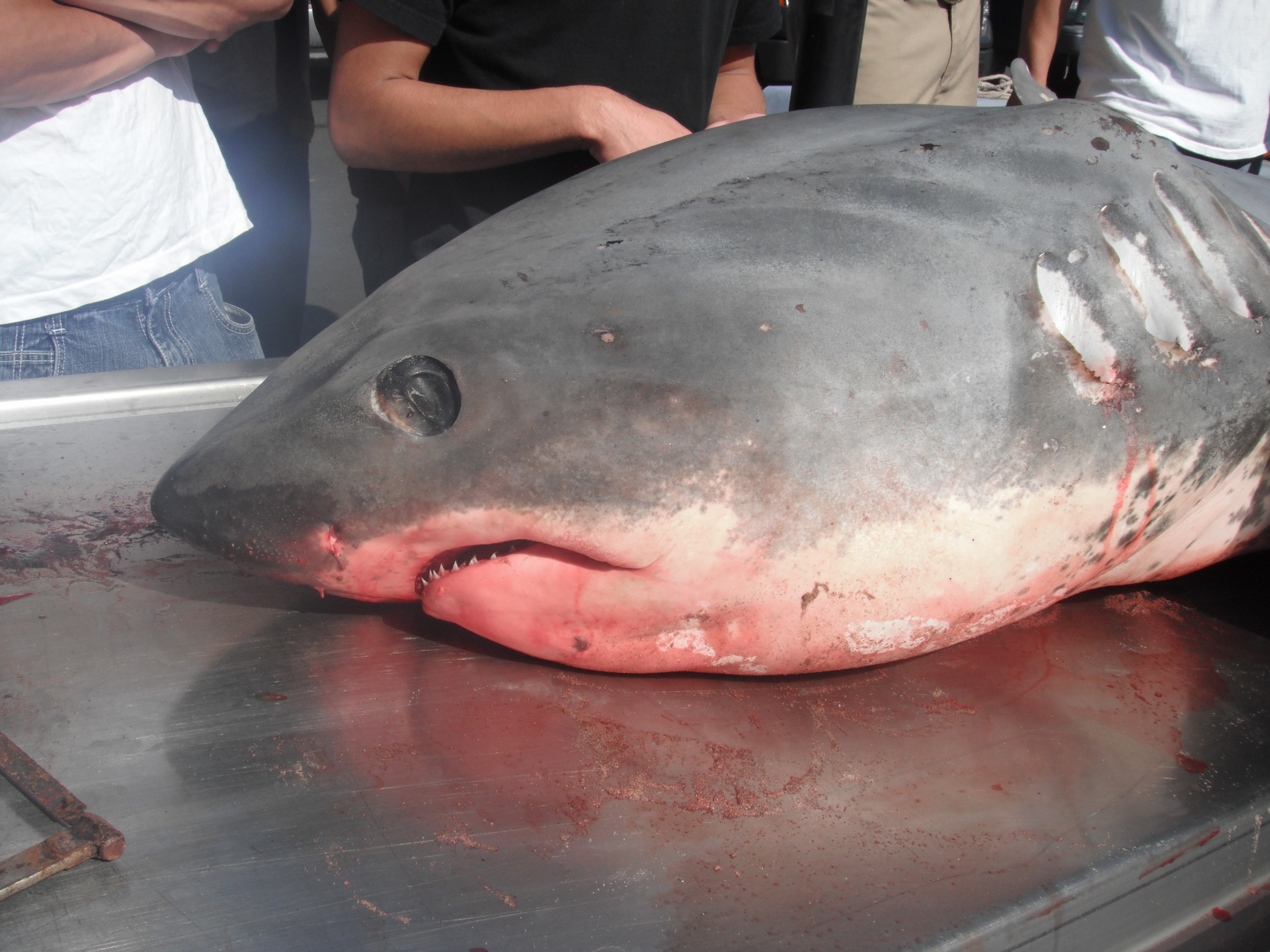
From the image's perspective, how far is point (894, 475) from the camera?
34.6 inches

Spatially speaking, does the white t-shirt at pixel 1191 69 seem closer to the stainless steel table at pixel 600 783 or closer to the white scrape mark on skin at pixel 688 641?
the stainless steel table at pixel 600 783

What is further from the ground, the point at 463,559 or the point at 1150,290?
the point at 1150,290

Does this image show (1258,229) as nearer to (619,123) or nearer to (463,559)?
(619,123)

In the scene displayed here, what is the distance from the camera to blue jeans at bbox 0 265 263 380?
1607 millimetres

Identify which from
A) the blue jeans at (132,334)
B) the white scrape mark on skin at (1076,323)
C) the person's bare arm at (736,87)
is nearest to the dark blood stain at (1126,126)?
the white scrape mark on skin at (1076,323)

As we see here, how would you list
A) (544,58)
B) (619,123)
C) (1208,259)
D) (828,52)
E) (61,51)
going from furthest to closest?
(828,52) → (544,58) → (619,123) → (61,51) → (1208,259)

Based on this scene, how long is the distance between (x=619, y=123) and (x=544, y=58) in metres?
0.33

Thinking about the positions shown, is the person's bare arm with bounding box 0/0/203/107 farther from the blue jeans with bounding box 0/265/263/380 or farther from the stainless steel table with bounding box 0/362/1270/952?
the stainless steel table with bounding box 0/362/1270/952

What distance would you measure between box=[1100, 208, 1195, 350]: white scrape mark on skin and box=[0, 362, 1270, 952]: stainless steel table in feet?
1.27

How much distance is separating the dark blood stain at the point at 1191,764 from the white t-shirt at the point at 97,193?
171cm

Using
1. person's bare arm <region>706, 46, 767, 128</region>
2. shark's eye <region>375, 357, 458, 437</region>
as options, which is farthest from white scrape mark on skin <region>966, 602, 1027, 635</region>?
person's bare arm <region>706, 46, 767, 128</region>

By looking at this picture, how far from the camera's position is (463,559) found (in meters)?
0.94

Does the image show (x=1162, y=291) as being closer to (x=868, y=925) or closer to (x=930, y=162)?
(x=930, y=162)

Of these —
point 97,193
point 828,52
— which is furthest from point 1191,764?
point 828,52
